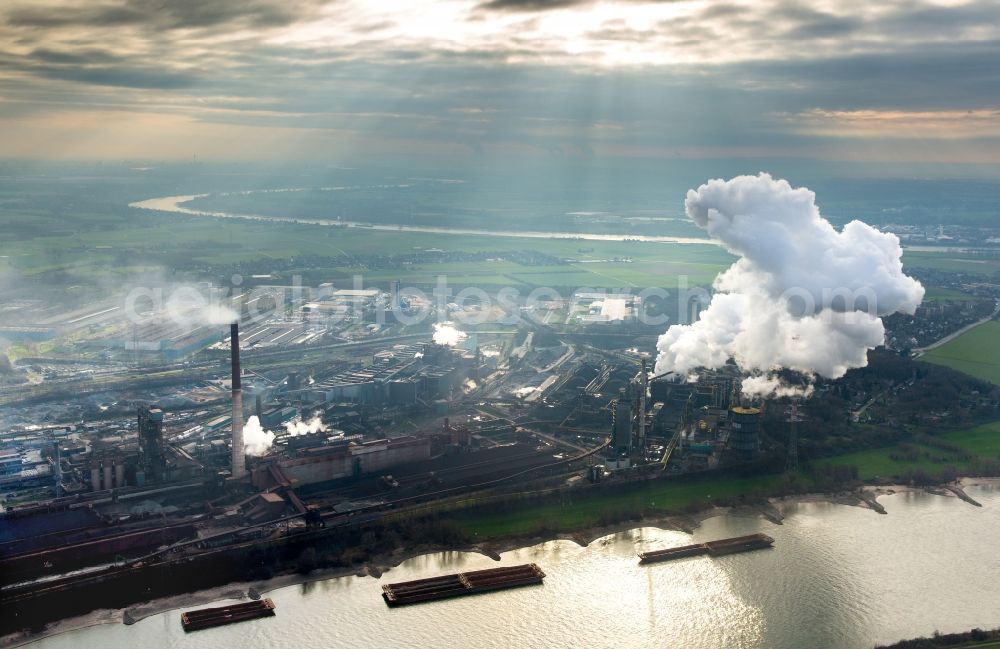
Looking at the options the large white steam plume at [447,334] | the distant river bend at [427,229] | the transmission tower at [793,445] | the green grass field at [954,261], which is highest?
the distant river bend at [427,229]

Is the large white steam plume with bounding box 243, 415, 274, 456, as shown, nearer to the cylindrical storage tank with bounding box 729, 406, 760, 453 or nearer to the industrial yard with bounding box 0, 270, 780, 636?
the industrial yard with bounding box 0, 270, 780, 636

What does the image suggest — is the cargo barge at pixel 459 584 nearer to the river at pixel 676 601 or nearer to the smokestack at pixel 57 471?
the river at pixel 676 601

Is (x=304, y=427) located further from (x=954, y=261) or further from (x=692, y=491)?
(x=954, y=261)

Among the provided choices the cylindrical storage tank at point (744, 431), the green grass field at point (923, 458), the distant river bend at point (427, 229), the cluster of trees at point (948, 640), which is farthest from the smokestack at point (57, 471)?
the distant river bend at point (427, 229)

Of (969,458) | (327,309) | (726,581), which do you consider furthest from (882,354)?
(327,309)

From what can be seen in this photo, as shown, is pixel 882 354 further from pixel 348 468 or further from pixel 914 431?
pixel 348 468

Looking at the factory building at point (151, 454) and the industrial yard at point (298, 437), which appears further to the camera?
the factory building at point (151, 454)

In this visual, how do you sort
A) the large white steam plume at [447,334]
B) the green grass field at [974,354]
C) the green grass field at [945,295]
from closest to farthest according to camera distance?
the green grass field at [974,354] < the large white steam plume at [447,334] < the green grass field at [945,295]

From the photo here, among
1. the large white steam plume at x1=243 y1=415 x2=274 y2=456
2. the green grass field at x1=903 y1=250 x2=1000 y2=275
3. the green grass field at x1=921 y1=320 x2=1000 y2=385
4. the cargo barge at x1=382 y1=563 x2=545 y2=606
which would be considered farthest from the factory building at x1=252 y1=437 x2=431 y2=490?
the green grass field at x1=903 y1=250 x2=1000 y2=275

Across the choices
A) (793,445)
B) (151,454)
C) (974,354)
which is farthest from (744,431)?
(974,354)
